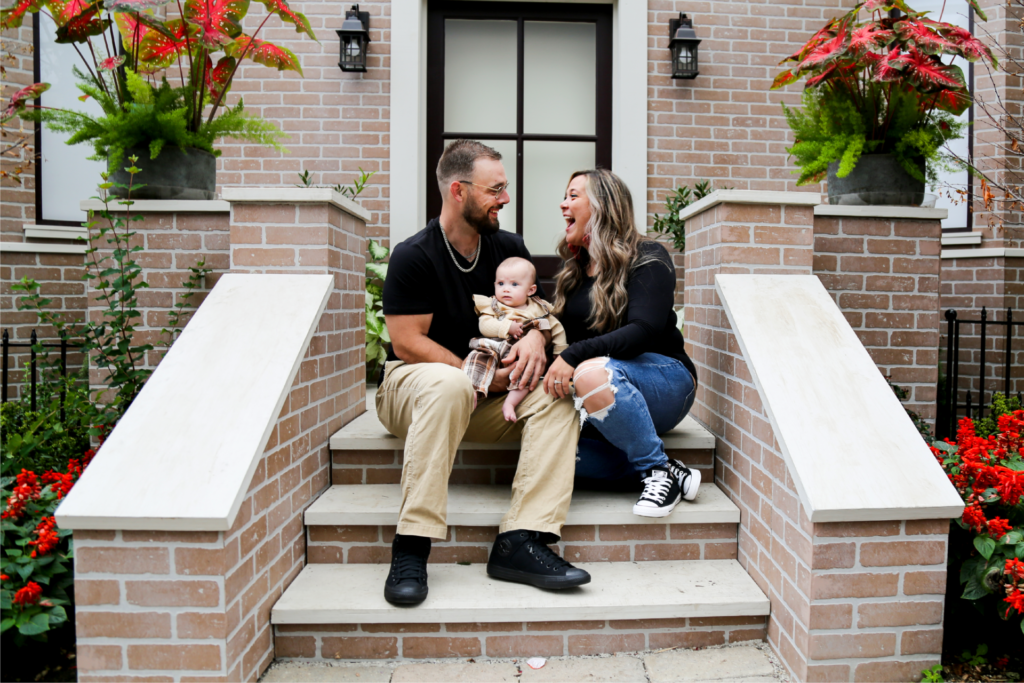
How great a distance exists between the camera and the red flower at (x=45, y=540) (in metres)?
1.78

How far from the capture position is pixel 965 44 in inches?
99.4

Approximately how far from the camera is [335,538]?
2123 millimetres

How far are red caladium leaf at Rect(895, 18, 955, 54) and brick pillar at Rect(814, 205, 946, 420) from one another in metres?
0.61

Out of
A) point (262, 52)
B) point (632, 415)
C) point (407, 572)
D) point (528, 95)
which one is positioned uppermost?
point (528, 95)

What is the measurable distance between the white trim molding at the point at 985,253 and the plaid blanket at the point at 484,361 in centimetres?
369

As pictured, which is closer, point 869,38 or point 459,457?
point 459,457

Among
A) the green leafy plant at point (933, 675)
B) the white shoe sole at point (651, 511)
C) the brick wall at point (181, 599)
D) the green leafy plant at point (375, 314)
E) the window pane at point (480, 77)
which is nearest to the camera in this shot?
the brick wall at point (181, 599)

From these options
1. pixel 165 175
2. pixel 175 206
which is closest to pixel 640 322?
pixel 175 206

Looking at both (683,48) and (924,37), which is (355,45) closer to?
(683,48)

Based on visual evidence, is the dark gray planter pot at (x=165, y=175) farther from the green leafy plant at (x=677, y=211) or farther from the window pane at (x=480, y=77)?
the green leafy plant at (x=677, y=211)

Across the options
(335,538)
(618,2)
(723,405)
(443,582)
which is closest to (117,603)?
(335,538)

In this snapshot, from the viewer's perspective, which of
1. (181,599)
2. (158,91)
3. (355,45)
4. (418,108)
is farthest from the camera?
(418,108)

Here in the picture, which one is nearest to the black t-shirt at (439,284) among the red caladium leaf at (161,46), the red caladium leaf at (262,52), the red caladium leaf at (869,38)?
the red caladium leaf at (262,52)

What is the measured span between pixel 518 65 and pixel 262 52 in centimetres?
201
